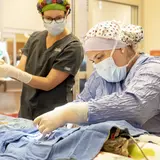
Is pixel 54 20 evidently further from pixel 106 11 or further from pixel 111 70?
pixel 106 11

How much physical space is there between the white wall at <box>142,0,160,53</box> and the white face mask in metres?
1.90

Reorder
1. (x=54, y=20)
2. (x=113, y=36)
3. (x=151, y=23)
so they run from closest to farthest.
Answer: (x=113, y=36) → (x=54, y=20) → (x=151, y=23)

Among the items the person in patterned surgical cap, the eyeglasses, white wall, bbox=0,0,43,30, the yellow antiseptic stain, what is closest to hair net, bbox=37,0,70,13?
the eyeglasses

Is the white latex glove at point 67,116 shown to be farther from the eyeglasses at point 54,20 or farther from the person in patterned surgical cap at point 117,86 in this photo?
the eyeglasses at point 54,20

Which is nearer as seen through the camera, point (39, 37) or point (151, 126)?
point (151, 126)

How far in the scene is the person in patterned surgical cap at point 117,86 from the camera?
0.91 metres

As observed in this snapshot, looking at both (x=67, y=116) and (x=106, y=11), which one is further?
(x=106, y=11)

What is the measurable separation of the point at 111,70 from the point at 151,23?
8.24 feet

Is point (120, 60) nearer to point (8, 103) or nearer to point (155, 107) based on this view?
point (155, 107)

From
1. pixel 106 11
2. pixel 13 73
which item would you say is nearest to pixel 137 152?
pixel 13 73

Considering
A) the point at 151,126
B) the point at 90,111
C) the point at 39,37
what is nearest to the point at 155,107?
the point at 151,126

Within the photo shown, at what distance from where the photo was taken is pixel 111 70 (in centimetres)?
118

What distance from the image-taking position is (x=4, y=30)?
2.75 meters

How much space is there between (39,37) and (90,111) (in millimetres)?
1016
